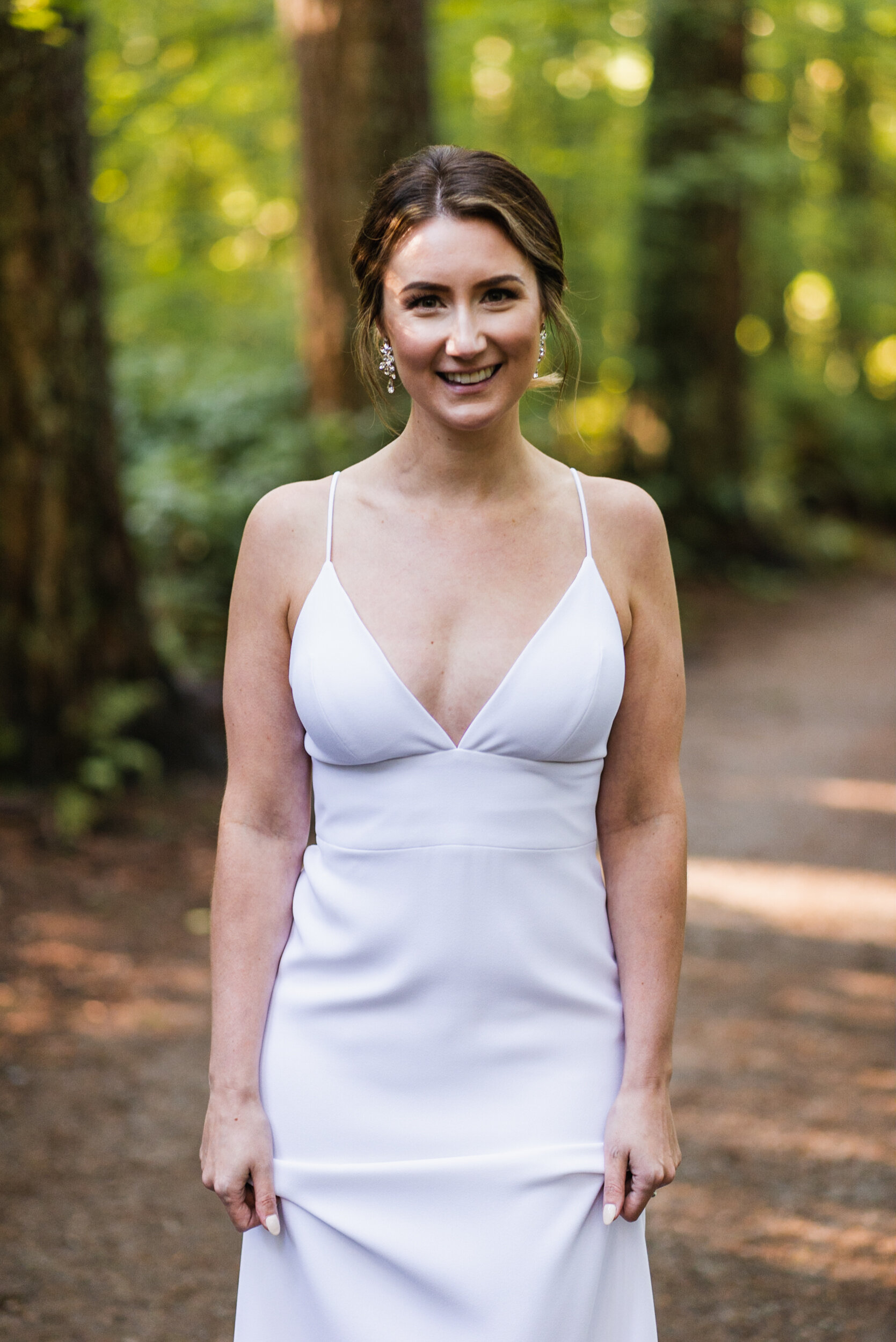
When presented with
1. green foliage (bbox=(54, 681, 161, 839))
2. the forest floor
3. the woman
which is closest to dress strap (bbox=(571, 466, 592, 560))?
the woman

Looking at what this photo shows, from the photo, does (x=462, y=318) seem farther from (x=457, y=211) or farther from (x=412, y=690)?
(x=412, y=690)

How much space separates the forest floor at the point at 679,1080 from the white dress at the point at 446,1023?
160cm

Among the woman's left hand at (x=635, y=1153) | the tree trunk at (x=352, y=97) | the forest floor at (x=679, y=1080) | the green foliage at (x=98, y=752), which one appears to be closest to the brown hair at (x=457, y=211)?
the woman's left hand at (x=635, y=1153)

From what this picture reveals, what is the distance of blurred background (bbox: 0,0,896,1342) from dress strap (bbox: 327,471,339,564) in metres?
0.71

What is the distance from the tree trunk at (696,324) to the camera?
1234 centimetres

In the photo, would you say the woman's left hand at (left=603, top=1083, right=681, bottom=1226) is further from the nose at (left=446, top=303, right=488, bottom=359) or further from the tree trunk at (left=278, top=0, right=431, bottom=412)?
the tree trunk at (left=278, top=0, right=431, bottom=412)

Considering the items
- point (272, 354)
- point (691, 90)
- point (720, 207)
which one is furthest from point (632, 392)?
point (272, 354)

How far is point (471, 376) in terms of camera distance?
194 centimetres

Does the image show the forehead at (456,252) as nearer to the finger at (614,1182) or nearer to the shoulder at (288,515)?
the shoulder at (288,515)

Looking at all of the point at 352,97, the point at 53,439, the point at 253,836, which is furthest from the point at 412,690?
the point at 352,97

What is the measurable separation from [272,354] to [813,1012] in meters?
7.00

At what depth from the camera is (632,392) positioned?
1366cm

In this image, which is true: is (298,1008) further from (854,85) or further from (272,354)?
(854,85)

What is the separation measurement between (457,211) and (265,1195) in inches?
60.3
